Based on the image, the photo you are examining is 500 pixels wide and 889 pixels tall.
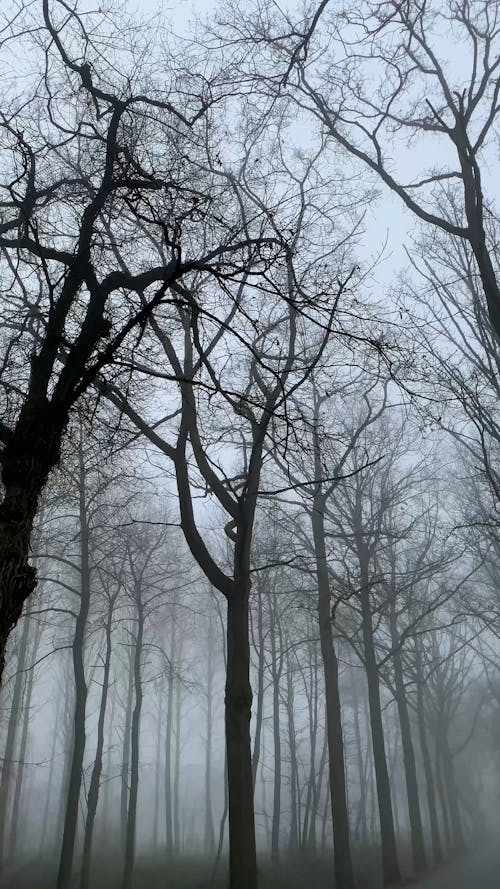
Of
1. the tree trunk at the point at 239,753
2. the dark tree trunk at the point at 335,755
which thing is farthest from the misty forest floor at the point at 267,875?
the tree trunk at the point at 239,753

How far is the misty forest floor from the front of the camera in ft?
45.1

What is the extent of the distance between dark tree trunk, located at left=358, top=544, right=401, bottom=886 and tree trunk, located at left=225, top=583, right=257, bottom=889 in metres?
5.79

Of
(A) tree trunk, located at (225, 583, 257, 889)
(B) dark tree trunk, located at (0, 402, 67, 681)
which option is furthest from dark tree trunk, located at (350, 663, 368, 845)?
(B) dark tree trunk, located at (0, 402, 67, 681)

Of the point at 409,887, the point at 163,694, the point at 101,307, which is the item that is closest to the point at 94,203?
the point at 101,307

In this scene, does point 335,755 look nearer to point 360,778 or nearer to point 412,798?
point 412,798

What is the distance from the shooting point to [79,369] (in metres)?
4.04

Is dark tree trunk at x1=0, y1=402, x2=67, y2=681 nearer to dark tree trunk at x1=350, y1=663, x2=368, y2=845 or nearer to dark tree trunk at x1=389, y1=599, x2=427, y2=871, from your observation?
dark tree trunk at x1=389, y1=599, x2=427, y2=871

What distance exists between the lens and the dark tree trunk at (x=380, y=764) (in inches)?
→ 525

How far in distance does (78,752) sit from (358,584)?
676 cm

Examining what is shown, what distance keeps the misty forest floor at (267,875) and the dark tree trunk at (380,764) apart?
0.57 m

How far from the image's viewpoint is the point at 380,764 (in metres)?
13.8

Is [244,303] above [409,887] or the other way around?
above

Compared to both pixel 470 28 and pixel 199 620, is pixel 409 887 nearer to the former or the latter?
pixel 470 28

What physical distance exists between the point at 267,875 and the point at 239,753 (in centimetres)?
1049
